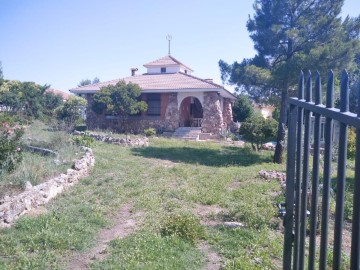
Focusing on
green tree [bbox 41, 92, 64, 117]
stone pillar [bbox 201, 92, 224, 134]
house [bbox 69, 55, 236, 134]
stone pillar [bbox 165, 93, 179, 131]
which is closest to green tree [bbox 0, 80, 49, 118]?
green tree [bbox 41, 92, 64, 117]

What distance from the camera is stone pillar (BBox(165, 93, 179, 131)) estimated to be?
21.8 meters

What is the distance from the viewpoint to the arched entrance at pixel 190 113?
2291cm

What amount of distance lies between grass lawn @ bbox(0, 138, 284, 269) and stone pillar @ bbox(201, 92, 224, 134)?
10.8 m

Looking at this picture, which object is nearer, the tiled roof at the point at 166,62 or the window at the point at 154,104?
the window at the point at 154,104

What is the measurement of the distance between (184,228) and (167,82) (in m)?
18.8

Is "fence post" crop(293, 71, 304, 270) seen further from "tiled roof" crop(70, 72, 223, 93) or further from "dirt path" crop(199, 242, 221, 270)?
"tiled roof" crop(70, 72, 223, 93)

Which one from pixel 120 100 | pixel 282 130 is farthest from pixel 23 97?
pixel 282 130

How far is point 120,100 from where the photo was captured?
20281 millimetres

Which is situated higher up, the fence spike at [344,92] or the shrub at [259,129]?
the fence spike at [344,92]

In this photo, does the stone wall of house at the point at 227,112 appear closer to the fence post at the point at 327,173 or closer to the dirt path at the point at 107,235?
the dirt path at the point at 107,235

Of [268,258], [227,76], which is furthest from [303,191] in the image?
[227,76]

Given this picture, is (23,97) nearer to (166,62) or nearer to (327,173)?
(166,62)

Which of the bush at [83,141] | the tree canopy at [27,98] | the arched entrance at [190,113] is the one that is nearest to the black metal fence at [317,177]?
the bush at [83,141]

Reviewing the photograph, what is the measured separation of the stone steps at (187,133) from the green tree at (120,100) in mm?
2672
